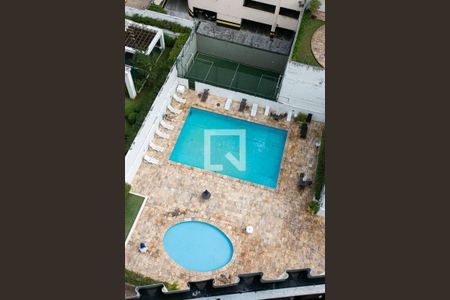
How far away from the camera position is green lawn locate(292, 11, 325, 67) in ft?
102

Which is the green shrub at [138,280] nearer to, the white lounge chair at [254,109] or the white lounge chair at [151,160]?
the white lounge chair at [151,160]

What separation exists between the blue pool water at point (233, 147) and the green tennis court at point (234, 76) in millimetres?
3594

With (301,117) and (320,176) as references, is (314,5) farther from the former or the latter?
(320,176)

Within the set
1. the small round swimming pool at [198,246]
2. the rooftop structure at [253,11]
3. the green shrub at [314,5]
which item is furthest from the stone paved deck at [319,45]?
the small round swimming pool at [198,246]

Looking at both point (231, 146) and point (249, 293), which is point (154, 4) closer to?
point (231, 146)

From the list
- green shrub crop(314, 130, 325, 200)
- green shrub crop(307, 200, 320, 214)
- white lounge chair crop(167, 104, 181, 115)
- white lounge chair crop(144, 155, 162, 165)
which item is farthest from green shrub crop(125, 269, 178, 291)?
white lounge chair crop(167, 104, 181, 115)

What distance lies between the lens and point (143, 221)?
27984 millimetres

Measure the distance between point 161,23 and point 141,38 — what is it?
9.87ft

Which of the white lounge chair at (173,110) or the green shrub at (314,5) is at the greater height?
the green shrub at (314,5)

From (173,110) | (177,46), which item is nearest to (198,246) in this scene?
(173,110)

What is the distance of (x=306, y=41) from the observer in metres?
32.4

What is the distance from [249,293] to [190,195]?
9619 mm

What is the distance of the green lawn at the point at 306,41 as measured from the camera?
102 ft

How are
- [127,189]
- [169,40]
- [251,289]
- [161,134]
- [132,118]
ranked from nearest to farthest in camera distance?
1. [251,289]
2. [127,189]
3. [132,118]
4. [161,134]
5. [169,40]
